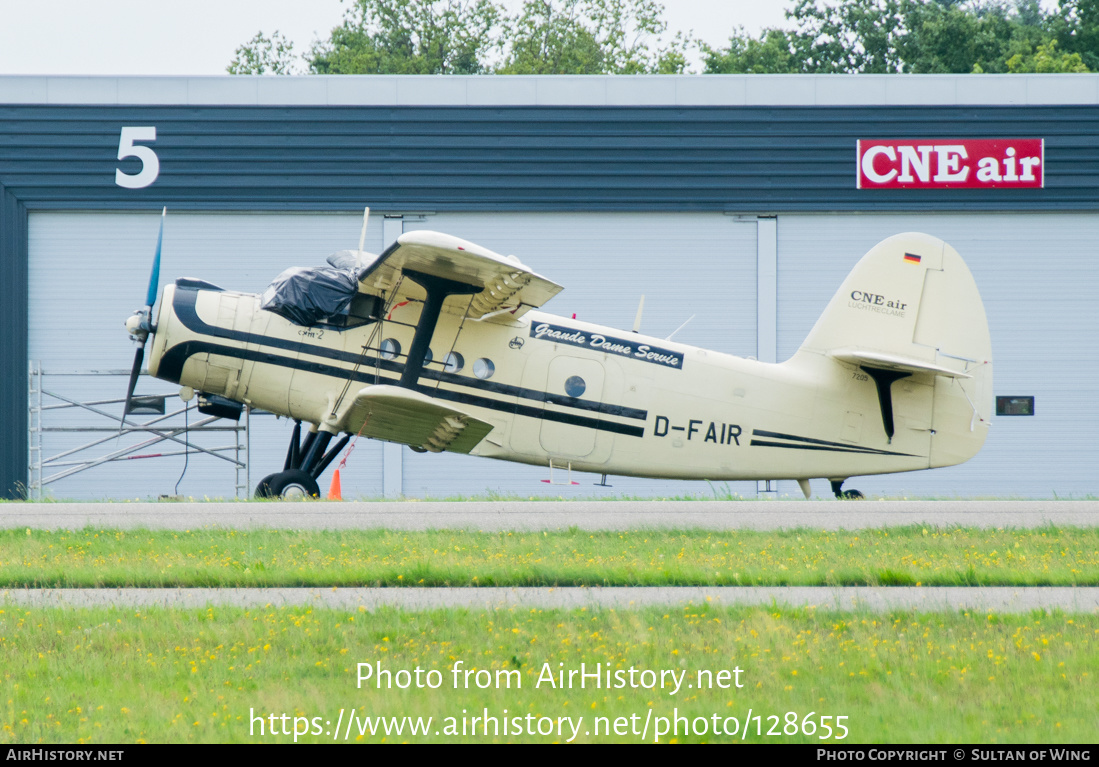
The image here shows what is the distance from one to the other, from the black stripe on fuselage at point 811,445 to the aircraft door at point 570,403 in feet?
7.44

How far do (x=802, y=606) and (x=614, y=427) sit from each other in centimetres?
697

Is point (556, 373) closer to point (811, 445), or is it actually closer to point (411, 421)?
point (411, 421)

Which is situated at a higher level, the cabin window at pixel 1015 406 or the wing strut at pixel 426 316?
the wing strut at pixel 426 316

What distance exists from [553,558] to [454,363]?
5.05 m

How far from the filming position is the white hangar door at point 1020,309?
21078mm

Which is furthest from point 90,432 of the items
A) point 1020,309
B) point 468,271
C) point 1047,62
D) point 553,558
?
point 1047,62

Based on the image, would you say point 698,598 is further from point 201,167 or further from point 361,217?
point 201,167

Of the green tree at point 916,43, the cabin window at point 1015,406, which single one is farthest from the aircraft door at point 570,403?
the green tree at point 916,43

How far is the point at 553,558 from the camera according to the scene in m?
8.41

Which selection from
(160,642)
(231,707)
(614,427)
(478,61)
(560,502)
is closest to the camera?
(231,707)

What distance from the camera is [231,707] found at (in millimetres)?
4637

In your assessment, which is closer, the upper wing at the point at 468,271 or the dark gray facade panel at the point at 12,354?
the upper wing at the point at 468,271

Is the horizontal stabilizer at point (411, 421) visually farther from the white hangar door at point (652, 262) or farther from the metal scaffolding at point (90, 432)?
the white hangar door at point (652, 262)
